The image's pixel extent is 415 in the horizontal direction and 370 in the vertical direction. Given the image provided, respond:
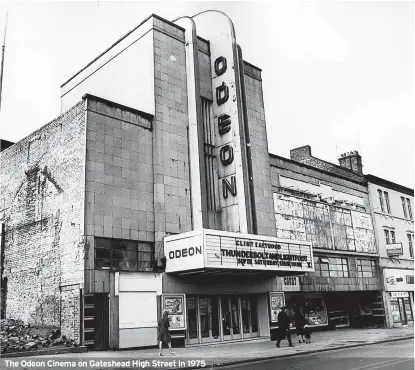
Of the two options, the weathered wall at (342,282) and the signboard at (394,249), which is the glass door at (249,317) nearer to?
the weathered wall at (342,282)

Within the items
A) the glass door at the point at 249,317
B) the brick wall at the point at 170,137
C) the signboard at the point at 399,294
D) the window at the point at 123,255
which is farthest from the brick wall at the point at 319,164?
the window at the point at 123,255

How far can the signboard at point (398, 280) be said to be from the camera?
33.9 metres

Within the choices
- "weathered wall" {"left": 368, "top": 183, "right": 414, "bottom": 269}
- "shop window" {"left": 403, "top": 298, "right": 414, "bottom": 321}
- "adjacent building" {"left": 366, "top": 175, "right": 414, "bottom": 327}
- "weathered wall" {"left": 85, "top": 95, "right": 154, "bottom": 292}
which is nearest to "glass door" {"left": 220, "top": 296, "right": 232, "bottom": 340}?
"weathered wall" {"left": 85, "top": 95, "right": 154, "bottom": 292}

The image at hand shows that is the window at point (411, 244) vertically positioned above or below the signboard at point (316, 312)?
above

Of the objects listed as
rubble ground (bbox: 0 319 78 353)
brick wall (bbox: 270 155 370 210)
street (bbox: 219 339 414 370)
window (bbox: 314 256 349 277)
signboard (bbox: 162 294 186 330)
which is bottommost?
street (bbox: 219 339 414 370)

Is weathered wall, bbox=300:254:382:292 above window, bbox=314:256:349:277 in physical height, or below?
below

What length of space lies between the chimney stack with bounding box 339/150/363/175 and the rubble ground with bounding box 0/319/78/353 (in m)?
26.2

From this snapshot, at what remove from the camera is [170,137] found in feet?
75.7

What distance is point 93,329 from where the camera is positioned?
59.9 ft

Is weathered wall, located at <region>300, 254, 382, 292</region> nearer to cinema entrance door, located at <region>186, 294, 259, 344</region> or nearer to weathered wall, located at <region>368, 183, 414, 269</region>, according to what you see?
weathered wall, located at <region>368, 183, 414, 269</region>

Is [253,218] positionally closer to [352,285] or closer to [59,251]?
[59,251]

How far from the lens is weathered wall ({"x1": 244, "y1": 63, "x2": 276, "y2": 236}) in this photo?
25984 mm

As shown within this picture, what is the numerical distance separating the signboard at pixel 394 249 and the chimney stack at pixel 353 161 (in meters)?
6.13
